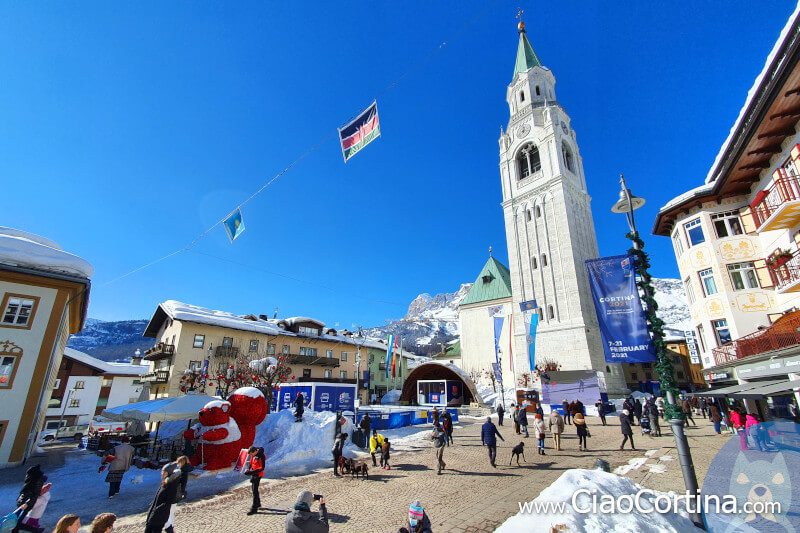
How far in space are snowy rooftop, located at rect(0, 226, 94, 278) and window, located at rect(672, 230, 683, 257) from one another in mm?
35897

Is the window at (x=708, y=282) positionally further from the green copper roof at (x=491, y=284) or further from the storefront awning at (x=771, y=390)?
the green copper roof at (x=491, y=284)

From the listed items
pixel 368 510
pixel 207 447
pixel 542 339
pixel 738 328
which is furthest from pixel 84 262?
pixel 542 339

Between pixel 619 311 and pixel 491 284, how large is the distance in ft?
135

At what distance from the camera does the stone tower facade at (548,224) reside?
139ft

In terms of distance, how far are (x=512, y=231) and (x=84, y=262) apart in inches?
1828

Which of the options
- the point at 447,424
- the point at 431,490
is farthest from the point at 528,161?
the point at 431,490

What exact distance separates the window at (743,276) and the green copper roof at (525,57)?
48.6 meters

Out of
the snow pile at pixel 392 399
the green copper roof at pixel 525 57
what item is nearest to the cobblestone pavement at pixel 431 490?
the snow pile at pixel 392 399

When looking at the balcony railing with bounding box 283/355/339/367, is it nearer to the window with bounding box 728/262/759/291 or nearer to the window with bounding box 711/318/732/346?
the window with bounding box 711/318/732/346

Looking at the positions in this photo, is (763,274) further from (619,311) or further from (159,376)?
(159,376)

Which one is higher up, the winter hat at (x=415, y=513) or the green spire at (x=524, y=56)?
the green spire at (x=524, y=56)

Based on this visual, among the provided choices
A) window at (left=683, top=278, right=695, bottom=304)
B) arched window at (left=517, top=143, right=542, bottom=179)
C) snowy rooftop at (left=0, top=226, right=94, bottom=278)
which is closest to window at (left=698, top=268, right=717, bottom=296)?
window at (left=683, top=278, right=695, bottom=304)

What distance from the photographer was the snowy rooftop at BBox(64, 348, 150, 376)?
3540cm

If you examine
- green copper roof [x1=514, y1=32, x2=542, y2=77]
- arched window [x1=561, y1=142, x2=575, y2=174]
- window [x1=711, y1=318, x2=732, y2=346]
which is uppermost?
green copper roof [x1=514, y1=32, x2=542, y2=77]
